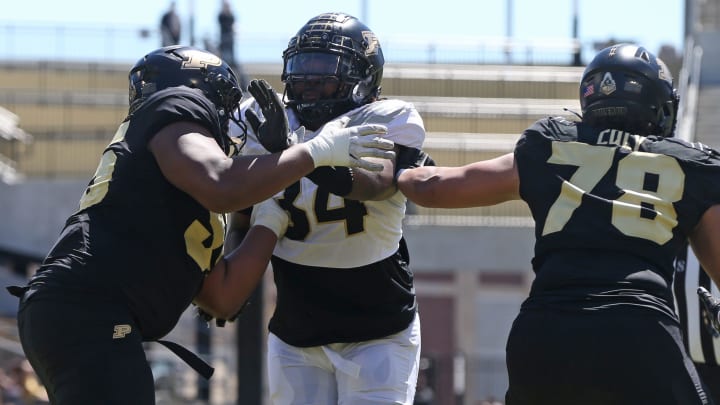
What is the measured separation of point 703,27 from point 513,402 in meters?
19.2

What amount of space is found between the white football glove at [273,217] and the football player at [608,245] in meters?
0.86

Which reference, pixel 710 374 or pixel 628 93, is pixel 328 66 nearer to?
pixel 628 93

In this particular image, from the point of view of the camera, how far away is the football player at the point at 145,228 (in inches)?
162

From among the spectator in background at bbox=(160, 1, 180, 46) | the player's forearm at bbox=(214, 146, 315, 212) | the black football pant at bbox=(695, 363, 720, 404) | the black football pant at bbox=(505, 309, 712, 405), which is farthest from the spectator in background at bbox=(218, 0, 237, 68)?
the black football pant at bbox=(505, 309, 712, 405)

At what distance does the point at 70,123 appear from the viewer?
21.0m

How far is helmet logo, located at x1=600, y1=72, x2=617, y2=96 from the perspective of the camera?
443 centimetres

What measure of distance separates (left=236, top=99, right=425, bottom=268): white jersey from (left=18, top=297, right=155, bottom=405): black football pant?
0.96 metres

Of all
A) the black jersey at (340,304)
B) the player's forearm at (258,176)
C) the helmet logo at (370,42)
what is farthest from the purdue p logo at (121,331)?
the helmet logo at (370,42)

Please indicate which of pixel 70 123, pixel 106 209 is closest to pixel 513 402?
pixel 106 209

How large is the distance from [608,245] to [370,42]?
1.48 metres

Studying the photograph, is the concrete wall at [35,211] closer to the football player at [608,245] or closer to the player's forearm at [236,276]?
the player's forearm at [236,276]

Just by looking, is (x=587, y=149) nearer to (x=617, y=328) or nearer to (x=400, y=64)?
(x=617, y=328)

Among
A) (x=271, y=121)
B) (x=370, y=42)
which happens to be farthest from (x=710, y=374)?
(x=271, y=121)

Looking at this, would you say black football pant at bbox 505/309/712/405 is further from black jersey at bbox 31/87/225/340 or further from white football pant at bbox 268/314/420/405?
black jersey at bbox 31/87/225/340
